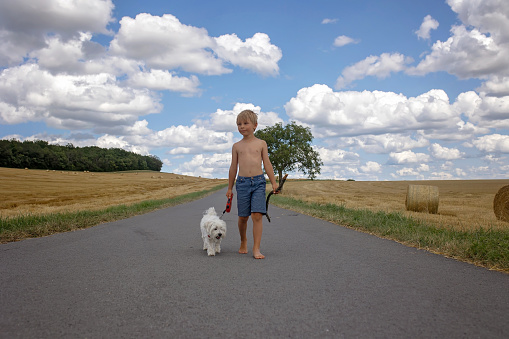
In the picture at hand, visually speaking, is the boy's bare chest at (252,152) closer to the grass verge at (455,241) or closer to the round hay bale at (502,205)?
the grass verge at (455,241)

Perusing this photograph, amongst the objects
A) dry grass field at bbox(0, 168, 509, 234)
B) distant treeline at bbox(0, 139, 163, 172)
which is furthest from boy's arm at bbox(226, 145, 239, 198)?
distant treeline at bbox(0, 139, 163, 172)

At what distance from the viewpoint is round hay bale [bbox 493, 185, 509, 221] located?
1426cm

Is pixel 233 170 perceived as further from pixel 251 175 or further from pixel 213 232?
pixel 213 232

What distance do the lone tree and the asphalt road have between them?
33.6 metres

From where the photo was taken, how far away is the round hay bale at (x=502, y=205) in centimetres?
1426

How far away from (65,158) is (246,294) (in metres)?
79.7

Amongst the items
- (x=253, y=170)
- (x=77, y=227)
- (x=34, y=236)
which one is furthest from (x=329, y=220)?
(x=34, y=236)

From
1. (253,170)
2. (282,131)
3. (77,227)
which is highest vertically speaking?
(282,131)

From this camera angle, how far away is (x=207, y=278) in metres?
4.28

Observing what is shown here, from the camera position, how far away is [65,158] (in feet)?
244

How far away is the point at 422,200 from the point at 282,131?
26489mm

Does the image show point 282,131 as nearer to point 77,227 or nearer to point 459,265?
point 77,227

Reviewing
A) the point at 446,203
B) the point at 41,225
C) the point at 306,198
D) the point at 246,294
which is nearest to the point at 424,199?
the point at 446,203

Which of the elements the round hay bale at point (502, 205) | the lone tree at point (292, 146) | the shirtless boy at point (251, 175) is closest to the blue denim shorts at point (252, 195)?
the shirtless boy at point (251, 175)
